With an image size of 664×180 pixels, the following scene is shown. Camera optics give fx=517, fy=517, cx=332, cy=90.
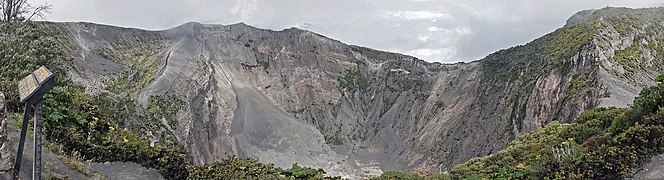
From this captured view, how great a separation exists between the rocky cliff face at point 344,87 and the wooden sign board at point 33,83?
13990mm

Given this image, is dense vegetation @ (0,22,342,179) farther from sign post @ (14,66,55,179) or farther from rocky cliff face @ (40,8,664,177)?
rocky cliff face @ (40,8,664,177)

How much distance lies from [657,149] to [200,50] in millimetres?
67759

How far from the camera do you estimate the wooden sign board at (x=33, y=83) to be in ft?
23.1

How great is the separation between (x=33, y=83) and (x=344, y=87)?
83362 millimetres

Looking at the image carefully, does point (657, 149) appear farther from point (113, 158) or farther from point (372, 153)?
point (372, 153)

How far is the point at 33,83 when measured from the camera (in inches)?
286

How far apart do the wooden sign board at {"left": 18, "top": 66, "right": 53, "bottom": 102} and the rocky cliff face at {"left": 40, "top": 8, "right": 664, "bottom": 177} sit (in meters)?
14.0

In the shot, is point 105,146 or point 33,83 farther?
point 105,146

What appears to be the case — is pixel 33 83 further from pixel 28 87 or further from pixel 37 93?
pixel 37 93

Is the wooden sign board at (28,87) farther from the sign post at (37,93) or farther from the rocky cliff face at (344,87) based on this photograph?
the rocky cliff face at (344,87)

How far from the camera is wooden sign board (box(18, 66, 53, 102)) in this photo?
23.1 ft

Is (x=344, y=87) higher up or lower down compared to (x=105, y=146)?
higher up

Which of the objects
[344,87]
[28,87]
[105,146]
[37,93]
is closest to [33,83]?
[28,87]

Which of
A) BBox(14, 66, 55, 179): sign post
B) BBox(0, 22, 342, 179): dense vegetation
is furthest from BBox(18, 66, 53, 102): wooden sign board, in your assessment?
BBox(0, 22, 342, 179): dense vegetation
